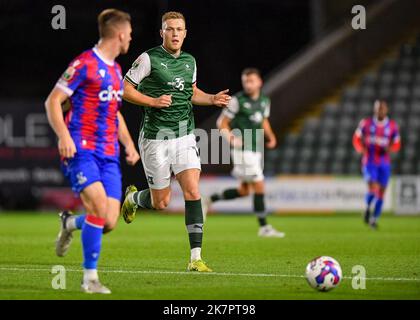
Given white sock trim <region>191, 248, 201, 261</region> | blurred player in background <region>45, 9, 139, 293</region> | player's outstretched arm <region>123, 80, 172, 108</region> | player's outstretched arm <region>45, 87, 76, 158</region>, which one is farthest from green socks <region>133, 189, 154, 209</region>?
player's outstretched arm <region>45, 87, 76, 158</region>

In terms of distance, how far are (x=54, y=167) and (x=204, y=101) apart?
12.4m

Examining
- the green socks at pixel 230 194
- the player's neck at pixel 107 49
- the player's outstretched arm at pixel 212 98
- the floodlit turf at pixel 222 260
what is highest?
the player's neck at pixel 107 49

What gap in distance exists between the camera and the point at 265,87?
2292cm

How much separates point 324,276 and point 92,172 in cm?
190

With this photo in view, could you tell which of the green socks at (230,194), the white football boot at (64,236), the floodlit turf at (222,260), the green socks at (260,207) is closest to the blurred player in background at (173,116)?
the floodlit turf at (222,260)

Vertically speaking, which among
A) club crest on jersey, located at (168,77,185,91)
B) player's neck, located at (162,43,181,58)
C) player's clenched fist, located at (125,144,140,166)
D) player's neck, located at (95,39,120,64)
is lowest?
player's clenched fist, located at (125,144,140,166)

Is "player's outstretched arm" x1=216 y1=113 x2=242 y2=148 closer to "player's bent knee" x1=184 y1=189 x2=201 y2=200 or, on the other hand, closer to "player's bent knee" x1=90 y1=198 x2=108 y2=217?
"player's bent knee" x1=184 y1=189 x2=201 y2=200

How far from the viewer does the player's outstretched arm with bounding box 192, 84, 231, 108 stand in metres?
8.58

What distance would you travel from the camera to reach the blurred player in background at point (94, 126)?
6.96 metres

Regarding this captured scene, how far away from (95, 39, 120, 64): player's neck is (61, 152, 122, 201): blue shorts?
74cm

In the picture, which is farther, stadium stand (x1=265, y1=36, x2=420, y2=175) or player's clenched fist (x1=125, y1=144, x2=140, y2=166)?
stadium stand (x1=265, y1=36, x2=420, y2=175)

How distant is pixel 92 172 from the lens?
700 cm

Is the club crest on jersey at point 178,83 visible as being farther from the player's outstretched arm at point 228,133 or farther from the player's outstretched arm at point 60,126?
the player's outstretched arm at point 228,133

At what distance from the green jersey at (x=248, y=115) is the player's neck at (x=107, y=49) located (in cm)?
696
